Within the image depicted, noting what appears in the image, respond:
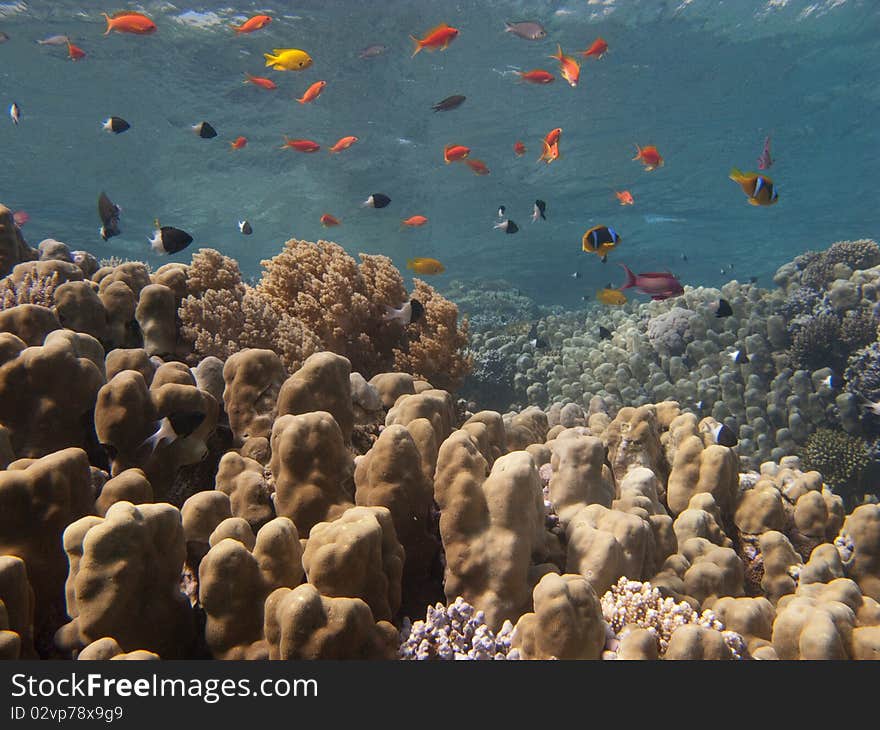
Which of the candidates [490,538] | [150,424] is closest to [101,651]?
[150,424]

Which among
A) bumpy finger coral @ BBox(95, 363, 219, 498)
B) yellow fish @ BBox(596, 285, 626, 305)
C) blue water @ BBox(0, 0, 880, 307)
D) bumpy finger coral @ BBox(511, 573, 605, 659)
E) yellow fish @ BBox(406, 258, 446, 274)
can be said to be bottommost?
bumpy finger coral @ BBox(511, 573, 605, 659)

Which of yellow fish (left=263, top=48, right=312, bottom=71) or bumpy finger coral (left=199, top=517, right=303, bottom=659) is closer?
bumpy finger coral (left=199, top=517, right=303, bottom=659)

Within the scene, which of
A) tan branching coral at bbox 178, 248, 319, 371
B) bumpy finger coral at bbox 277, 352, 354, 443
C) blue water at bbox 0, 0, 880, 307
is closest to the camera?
bumpy finger coral at bbox 277, 352, 354, 443

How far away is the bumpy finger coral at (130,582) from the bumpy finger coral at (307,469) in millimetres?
529

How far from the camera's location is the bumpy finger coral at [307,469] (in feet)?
7.87

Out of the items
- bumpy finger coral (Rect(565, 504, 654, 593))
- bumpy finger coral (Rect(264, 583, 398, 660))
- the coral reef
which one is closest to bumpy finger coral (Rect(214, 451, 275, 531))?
the coral reef

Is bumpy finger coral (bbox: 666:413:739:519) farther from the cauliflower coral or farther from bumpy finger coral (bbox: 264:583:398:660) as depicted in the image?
bumpy finger coral (bbox: 264:583:398:660)

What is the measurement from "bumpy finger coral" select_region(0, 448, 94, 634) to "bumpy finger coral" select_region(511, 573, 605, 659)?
6.15ft

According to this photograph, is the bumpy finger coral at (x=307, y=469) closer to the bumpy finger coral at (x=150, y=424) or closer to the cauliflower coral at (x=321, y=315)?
the bumpy finger coral at (x=150, y=424)

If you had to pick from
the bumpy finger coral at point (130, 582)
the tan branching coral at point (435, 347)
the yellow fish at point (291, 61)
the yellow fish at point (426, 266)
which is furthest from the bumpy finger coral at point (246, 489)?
the yellow fish at point (291, 61)

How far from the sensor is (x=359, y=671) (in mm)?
1814

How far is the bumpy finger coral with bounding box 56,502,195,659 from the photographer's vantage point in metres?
1.75

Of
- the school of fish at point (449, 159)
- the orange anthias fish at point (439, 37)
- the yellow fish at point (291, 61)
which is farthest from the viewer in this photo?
the orange anthias fish at point (439, 37)

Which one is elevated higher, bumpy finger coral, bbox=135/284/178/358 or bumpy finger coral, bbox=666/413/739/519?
bumpy finger coral, bbox=135/284/178/358
